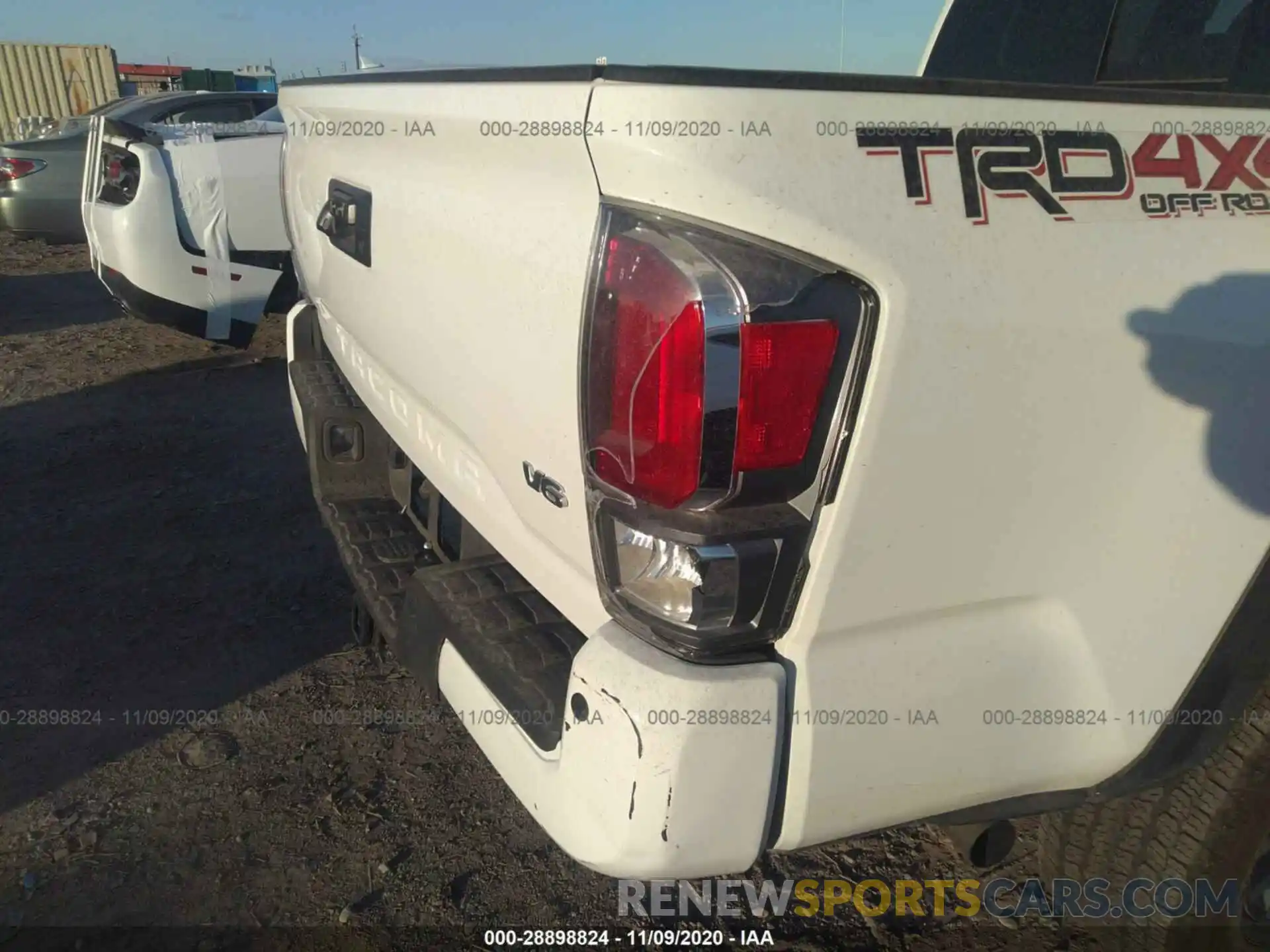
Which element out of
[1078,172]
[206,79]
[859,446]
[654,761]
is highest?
[1078,172]

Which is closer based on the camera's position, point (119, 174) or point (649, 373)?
point (649, 373)

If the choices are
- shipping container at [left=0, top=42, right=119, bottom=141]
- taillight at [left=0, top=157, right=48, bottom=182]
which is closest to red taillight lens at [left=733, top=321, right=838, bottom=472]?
taillight at [left=0, top=157, right=48, bottom=182]

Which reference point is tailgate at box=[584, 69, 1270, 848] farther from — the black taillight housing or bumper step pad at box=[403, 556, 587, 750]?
the black taillight housing

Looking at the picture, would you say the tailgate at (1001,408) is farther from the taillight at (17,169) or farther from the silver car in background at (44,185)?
the taillight at (17,169)

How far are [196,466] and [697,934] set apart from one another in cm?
374

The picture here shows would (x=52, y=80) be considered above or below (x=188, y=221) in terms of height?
below

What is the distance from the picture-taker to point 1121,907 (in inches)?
75.7

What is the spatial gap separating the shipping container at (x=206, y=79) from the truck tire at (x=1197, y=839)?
28945 millimetres

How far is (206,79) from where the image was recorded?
26719 mm

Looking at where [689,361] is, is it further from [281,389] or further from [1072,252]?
[281,389]

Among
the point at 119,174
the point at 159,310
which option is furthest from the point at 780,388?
the point at 119,174

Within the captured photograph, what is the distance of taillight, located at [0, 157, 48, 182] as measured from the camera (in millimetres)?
9742

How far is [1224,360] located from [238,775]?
256cm

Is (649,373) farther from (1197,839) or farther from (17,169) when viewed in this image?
(17,169)
